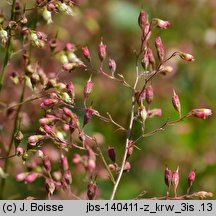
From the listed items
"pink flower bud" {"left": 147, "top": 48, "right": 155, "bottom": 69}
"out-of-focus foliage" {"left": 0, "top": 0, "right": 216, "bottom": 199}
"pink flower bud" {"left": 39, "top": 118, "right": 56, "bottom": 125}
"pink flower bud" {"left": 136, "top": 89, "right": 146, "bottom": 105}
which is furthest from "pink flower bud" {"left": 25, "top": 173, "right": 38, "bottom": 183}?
"out-of-focus foliage" {"left": 0, "top": 0, "right": 216, "bottom": 199}

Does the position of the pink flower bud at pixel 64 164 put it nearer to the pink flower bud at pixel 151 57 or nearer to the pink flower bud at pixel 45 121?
the pink flower bud at pixel 45 121

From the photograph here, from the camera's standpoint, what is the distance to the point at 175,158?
14.7ft

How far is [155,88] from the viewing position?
4.88 metres

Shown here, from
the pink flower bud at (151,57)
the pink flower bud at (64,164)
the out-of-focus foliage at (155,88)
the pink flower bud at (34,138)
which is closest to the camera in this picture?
the pink flower bud at (34,138)

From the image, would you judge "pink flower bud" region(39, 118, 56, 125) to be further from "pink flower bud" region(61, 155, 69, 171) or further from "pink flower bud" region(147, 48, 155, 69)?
"pink flower bud" region(147, 48, 155, 69)

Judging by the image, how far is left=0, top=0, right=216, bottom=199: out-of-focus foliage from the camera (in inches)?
165

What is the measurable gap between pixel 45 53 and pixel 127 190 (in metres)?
1.04

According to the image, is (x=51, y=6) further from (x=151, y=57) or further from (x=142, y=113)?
(x=142, y=113)

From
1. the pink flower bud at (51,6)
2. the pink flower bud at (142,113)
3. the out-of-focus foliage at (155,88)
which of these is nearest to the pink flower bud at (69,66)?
the pink flower bud at (51,6)

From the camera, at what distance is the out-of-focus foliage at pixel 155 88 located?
4184 mm

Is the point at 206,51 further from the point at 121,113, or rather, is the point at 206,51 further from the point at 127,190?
the point at 127,190

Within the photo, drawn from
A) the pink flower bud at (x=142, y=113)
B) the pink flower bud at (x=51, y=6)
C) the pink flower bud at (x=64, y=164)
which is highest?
the pink flower bud at (x=51, y=6)

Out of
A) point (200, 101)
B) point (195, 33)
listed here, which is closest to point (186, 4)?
point (195, 33)

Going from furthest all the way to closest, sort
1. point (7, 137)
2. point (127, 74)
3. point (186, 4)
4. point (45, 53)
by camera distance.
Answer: point (186, 4), point (127, 74), point (45, 53), point (7, 137)
